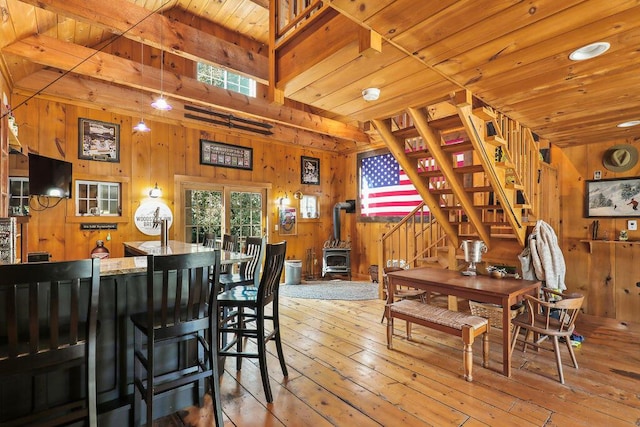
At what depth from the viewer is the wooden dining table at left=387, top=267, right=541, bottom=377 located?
2646 millimetres

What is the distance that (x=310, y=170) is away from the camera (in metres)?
7.14

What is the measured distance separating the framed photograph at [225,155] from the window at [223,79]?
100 cm

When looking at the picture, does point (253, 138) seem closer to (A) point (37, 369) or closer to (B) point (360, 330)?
(B) point (360, 330)

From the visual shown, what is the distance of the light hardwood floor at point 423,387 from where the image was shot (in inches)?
80.5

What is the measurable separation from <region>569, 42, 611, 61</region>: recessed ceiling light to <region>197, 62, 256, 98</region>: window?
444 cm

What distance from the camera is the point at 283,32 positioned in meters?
2.52

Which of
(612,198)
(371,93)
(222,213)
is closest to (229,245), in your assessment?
(222,213)

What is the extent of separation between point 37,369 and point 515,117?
3.95 metres

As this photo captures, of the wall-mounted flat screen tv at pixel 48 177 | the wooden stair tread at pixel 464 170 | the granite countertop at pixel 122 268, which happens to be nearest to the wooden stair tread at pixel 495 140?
the wooden stair tread at pixel 464 170

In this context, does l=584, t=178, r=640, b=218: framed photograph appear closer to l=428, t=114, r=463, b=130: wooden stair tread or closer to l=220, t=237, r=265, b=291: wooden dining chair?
l=428, t=114, r=463, b=130: wooden stair tread

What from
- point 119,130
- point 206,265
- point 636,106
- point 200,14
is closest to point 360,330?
point 206,265

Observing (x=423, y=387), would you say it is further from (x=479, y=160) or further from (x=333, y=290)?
(x=333, y=290)

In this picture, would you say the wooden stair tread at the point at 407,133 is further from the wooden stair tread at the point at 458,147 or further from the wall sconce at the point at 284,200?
the wall sconce at the point at 284,200

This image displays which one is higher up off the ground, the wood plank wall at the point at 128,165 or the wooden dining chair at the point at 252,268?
the wood plank wall at the point at 128,165
